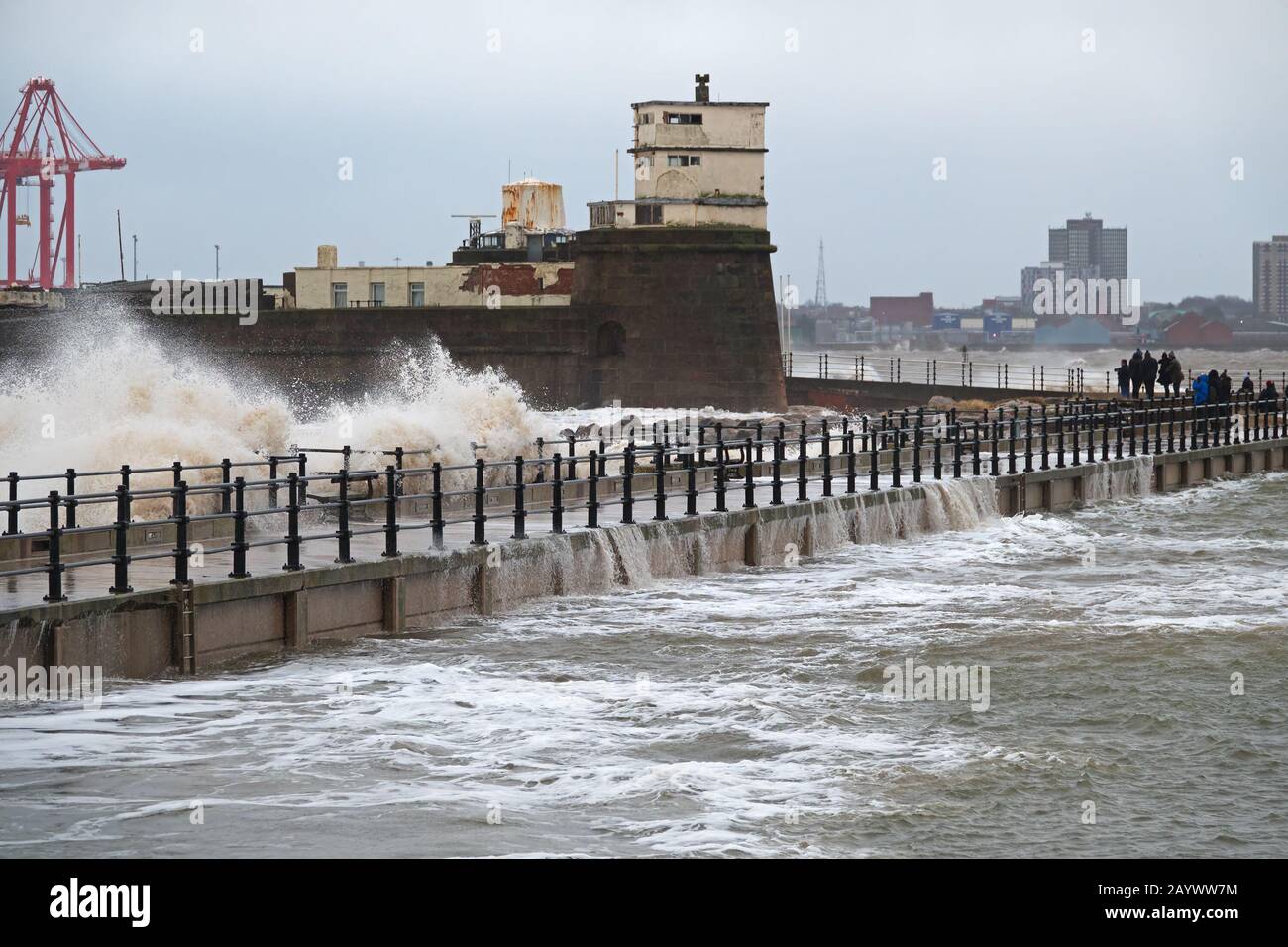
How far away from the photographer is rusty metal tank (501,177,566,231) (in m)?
80.0

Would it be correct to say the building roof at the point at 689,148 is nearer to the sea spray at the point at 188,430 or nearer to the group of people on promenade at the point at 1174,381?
the sea spray at the point at 188,430

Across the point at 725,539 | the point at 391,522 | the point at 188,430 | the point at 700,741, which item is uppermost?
the point at 188,430

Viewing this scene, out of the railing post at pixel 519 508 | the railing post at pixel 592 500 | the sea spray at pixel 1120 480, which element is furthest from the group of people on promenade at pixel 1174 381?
the railing post at pixel 519 508

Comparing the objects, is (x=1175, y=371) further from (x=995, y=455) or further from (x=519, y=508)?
(x=519, y=508)

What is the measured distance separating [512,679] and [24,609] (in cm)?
431

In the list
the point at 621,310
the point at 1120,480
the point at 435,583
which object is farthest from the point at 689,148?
the point at 435,583

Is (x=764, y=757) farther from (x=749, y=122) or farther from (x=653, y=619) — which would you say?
(x=749, y=122)

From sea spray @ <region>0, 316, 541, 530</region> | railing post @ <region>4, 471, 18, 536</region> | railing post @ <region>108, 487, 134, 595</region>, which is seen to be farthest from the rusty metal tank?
railing post @ <region>108, 487, 134, 595</region>

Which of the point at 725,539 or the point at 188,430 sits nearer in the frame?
the point at 725,539

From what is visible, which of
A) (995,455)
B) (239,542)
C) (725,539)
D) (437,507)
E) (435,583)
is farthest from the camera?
(995,455)

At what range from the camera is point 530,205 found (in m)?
80.2

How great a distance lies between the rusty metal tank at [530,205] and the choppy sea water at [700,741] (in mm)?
59343

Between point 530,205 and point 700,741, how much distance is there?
221 feet
